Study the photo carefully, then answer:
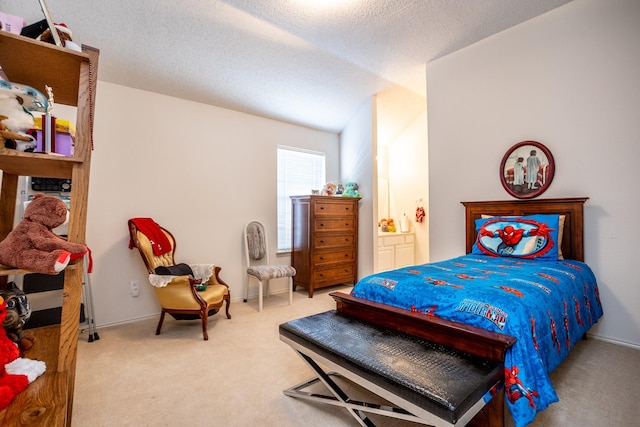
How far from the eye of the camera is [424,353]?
150 cm

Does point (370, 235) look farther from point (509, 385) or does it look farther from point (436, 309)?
point (509, 385)

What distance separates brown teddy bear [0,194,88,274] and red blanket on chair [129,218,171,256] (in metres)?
1.93

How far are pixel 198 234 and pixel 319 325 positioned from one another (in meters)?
2.23

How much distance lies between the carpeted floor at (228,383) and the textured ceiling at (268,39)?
2533 mm

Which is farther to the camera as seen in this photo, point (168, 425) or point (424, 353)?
point (168, 425)

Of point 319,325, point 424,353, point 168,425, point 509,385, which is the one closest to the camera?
point 509,385

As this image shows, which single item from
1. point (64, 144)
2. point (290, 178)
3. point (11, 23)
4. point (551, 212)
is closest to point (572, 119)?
point (551, 212)

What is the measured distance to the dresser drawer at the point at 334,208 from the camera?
409 centimetres

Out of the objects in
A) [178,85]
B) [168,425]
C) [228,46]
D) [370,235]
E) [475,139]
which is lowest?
[168,425]

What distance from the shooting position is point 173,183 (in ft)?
11.1

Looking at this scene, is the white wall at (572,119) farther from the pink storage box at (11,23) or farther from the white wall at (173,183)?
the pink storage box at (11,23)

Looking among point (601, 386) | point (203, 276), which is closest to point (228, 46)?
point (203, 276)

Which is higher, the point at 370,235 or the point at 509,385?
the point at 370,235

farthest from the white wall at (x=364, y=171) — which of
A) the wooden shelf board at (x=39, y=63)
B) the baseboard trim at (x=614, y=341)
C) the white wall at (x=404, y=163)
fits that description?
the wooden shelf board at (x=39, y=63)
